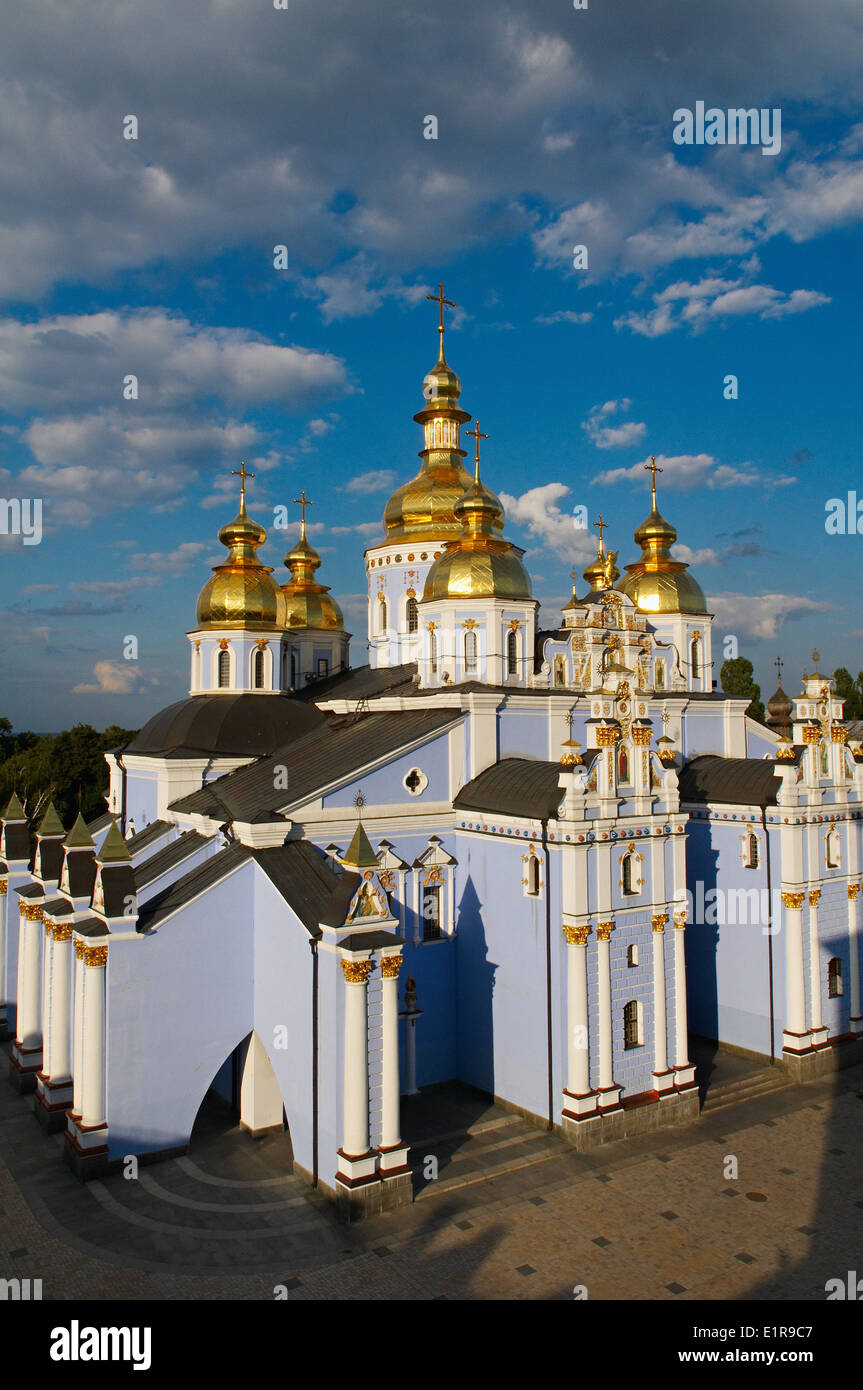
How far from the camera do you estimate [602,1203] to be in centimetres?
1312

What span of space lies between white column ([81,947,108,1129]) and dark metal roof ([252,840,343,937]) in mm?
2683

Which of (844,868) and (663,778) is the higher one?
(663,778)

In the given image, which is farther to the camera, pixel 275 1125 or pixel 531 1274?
pixel 275 1125

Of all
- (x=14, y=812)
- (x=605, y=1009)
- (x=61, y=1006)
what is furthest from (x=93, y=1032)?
(x=14, y=812)

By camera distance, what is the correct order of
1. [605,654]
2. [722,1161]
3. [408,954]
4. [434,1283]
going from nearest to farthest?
[434,1283]
[722,1161]
[408,954]
[605,654]

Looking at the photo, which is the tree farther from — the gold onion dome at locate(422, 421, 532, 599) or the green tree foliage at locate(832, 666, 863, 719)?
the gold onion dome at locate(422, 421, 532, 599)

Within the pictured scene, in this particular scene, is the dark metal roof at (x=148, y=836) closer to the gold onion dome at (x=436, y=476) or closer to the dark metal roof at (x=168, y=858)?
the dark metal roof at (x=168, y=858)

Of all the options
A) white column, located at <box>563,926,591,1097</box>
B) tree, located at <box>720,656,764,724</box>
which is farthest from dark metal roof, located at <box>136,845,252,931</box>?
tree, located at <box>720,656,764,724</box>

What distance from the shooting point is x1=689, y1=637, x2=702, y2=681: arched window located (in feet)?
84.5

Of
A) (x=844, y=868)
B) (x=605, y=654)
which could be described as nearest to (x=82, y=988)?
(x=605, y=654)

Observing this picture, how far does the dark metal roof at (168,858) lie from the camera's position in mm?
16578

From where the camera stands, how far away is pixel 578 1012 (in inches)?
590

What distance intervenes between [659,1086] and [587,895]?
3.62m
